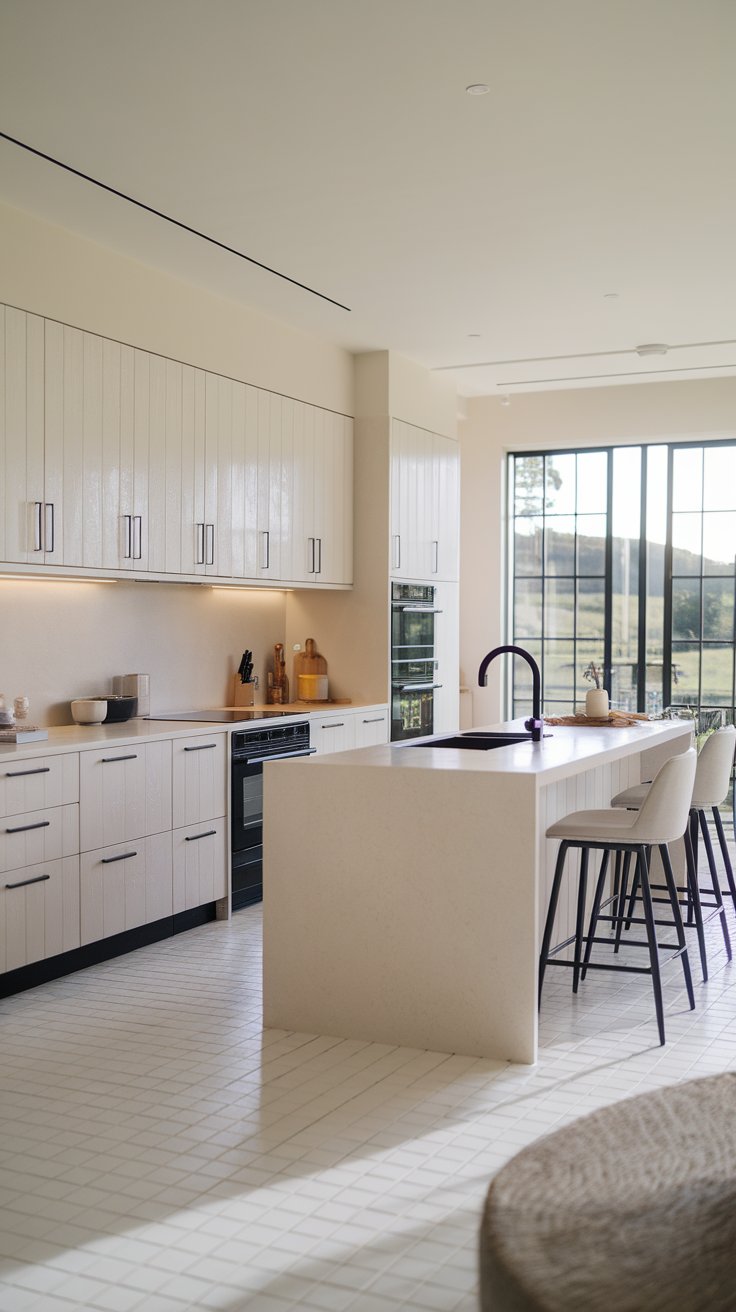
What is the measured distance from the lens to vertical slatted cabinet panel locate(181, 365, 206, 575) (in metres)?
Result: 5.50

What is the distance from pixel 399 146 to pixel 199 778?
2704mm

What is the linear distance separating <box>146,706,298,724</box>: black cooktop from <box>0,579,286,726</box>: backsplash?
15 cm

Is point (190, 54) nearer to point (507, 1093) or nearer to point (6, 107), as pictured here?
point (6, 107)

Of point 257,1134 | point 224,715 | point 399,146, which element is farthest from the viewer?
point 224,715

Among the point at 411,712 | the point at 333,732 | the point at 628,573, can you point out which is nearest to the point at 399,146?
→ the point at 333,732

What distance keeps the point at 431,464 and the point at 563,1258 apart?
6259 mm

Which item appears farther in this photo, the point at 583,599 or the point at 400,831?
the point at 583,599

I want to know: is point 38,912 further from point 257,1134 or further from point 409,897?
point 257,1134

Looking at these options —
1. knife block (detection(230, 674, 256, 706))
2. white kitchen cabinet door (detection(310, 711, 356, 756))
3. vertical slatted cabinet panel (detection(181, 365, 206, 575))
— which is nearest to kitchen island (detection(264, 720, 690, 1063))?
vertical slatted cabinet panel (detection(181, 365, 206, 575))

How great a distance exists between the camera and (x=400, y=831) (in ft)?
12.1

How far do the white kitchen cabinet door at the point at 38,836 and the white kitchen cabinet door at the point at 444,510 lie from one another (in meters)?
3.55

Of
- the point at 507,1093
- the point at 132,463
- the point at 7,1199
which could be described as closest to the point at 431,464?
the point at 132,463

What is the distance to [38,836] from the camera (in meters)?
4.25

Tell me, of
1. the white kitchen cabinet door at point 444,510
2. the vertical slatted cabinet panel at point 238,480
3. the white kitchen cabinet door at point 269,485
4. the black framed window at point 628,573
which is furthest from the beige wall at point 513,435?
the vertical slatted cabinet panel at point 238,480
